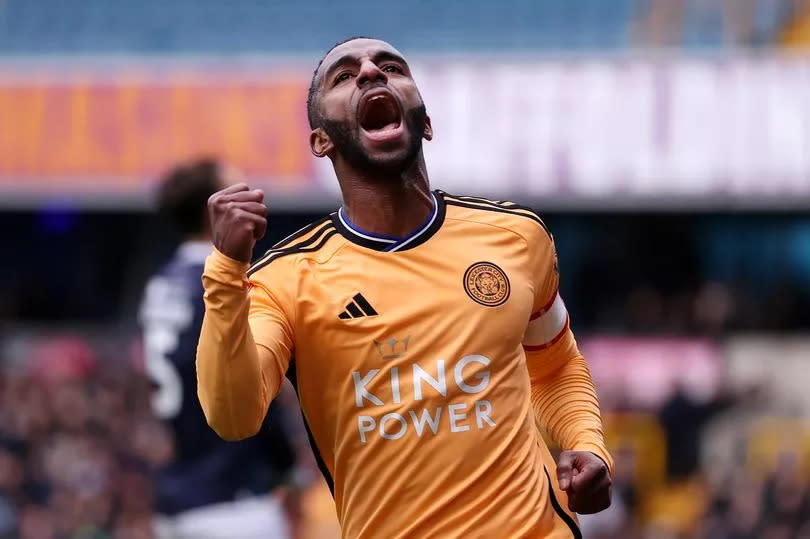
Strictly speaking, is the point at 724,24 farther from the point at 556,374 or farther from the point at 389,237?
the point at 389,237

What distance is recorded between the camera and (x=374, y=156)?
3381 mm

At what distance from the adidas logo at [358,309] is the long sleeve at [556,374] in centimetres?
47

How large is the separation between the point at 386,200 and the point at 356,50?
372mm

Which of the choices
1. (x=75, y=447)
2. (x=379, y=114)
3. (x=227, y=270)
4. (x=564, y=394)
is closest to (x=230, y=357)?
(x=227, y=270)

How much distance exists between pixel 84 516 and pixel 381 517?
27.9 feet

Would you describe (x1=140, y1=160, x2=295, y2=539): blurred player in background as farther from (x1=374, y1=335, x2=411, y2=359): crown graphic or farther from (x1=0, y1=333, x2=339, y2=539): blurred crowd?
(x1=0, y1=333, x2=339, y2=539): blurred crowd

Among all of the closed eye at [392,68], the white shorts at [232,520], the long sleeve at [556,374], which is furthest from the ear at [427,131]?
the white shorts at [232,520]

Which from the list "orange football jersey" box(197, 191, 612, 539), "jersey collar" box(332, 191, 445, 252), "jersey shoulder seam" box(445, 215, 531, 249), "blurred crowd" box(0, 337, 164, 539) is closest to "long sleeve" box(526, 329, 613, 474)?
"orange football jersey" box(197, 191, 612, 539)

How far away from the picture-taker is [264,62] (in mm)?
13430

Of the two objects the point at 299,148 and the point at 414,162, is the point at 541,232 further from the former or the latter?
the point at 299,148

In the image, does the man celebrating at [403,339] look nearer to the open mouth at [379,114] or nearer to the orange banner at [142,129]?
the open mouth at [379,114]

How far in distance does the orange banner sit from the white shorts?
26.7 feet

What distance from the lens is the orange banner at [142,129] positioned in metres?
13.4

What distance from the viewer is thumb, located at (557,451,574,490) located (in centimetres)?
328
